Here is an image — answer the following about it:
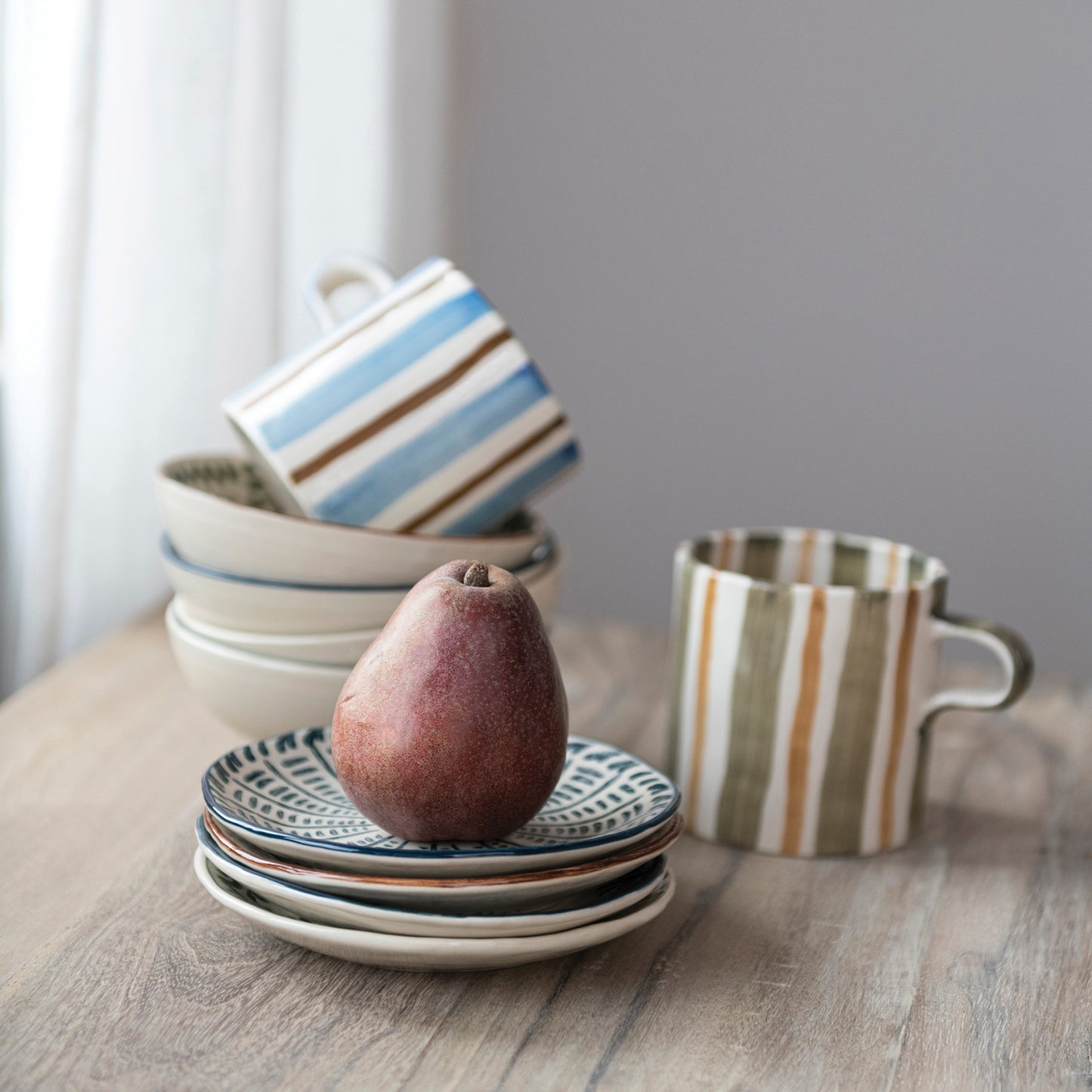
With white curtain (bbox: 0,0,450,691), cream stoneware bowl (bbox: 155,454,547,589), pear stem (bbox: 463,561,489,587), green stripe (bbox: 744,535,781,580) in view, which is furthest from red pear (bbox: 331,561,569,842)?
white curtain (bbox: 0,0,450,691)

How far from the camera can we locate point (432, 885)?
1.51ft

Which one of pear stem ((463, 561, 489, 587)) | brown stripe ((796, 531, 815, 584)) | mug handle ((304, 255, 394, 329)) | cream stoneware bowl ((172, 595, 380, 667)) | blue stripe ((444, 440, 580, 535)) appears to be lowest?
cream stoneware bowl ((172, 595, 380, 667))

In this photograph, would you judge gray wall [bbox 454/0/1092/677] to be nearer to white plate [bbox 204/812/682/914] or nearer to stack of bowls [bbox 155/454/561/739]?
stack of bowls [bbox 155/454/561/739]

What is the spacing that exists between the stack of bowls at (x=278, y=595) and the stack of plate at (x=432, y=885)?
130 millimetres

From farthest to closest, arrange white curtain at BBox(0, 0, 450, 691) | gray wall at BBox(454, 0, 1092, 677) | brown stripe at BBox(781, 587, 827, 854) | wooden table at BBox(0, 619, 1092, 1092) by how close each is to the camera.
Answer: gray wall at BBox(454, 0, 1092, 677), white curtain at BBox(0, 0, 450, 691), brown stripe at BBox(781, 587, 827, 854), wooden table at BBox(0, 619, 1092, 1092)

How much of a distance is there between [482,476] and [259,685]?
164mm

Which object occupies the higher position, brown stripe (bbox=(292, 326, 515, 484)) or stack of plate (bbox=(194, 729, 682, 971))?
brown stripe (bbox=(292, 326, 515, 484))

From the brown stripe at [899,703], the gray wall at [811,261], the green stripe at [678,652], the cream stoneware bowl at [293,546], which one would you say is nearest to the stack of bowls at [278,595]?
the cream stoneware bowl at [293,546]

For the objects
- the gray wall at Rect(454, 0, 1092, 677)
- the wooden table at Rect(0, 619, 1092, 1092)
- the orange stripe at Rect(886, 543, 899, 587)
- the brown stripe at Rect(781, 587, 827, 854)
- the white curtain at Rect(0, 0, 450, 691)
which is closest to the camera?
the wooden table at Rect(0, 619, 1092, 1092)

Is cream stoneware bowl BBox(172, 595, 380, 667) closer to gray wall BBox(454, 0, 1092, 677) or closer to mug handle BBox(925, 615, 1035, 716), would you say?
mug handle BBox(925, 615, 1035, 716)

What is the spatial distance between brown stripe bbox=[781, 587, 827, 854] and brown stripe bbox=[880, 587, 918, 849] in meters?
0.04

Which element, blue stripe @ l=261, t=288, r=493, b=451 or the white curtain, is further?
the white curtain

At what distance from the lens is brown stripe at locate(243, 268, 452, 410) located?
0.70 meters

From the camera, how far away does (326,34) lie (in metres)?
1.12
